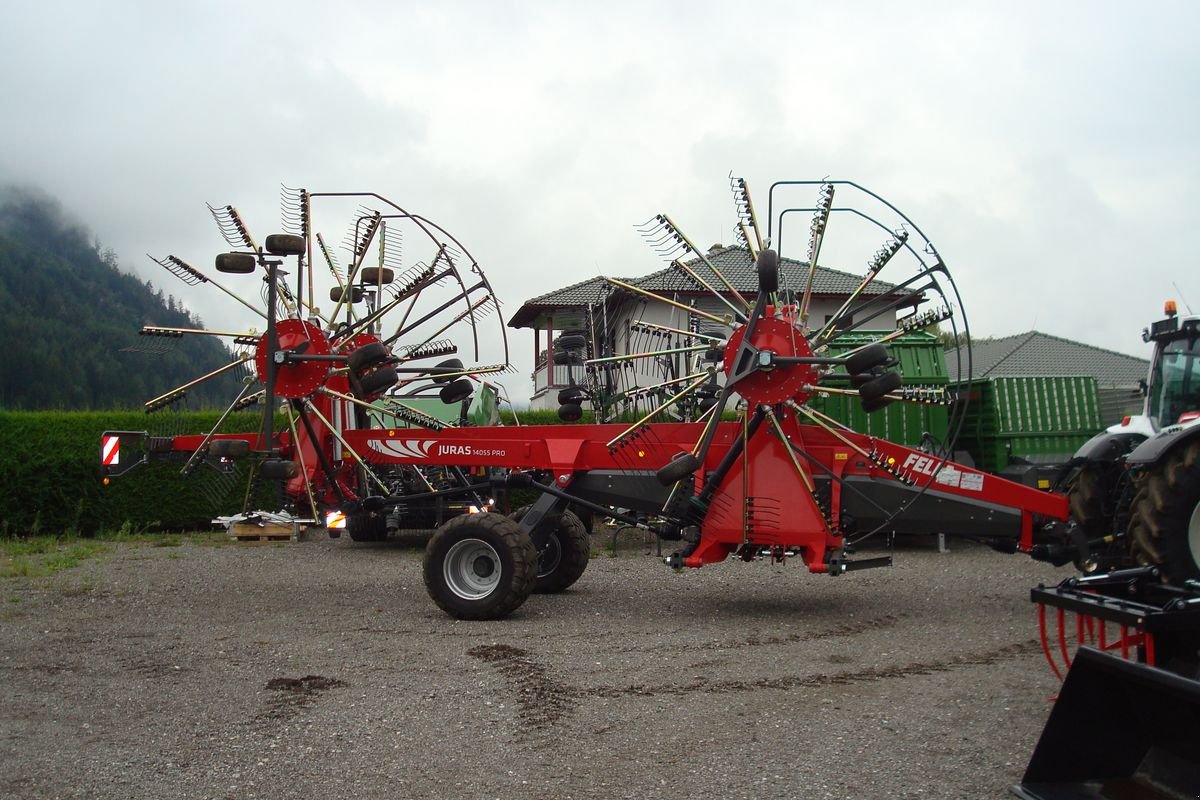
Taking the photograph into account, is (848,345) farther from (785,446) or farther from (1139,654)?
(1139,654)

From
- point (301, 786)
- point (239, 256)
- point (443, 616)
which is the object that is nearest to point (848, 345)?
point (443, 616)

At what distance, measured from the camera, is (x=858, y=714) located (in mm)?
5582

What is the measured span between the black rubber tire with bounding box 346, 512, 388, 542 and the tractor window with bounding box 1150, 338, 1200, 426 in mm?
8898

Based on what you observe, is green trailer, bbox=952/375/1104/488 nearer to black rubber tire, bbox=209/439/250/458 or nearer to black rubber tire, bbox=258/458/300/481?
black rubber tire, bbox=258/458/300/481

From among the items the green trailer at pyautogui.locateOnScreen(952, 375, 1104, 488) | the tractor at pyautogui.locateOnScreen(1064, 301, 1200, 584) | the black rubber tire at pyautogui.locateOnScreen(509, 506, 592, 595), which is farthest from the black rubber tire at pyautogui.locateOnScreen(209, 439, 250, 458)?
the green trailer at pyautogui.locateOnScreen(952, 375, 1104, 488)

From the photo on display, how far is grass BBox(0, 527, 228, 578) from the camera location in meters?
11.7

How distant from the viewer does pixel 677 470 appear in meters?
8.22

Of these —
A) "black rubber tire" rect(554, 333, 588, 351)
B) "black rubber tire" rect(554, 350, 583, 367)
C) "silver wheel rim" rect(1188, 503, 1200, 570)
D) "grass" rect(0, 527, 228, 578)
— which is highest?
"black rubber tire" rect(554, 333, 588, 351)

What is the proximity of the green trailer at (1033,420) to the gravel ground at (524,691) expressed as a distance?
13.8 ft

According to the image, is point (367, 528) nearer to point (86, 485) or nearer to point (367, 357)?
point (86, 485)

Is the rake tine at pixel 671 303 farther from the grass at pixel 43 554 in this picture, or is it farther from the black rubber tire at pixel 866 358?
the grass at pixel 43 554

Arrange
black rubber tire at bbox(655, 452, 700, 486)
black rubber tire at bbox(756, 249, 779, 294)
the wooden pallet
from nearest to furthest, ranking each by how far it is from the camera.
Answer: black rubber tire at bbox(756, 249, 779, 294)
black rubber tire at bbox(655, 452, 700, 486)
the wooden pallet

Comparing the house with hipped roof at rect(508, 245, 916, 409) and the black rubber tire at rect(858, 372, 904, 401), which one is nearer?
the black rubber tire at rect(858, 372, 904, 401)

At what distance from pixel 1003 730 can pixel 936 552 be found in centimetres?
894
